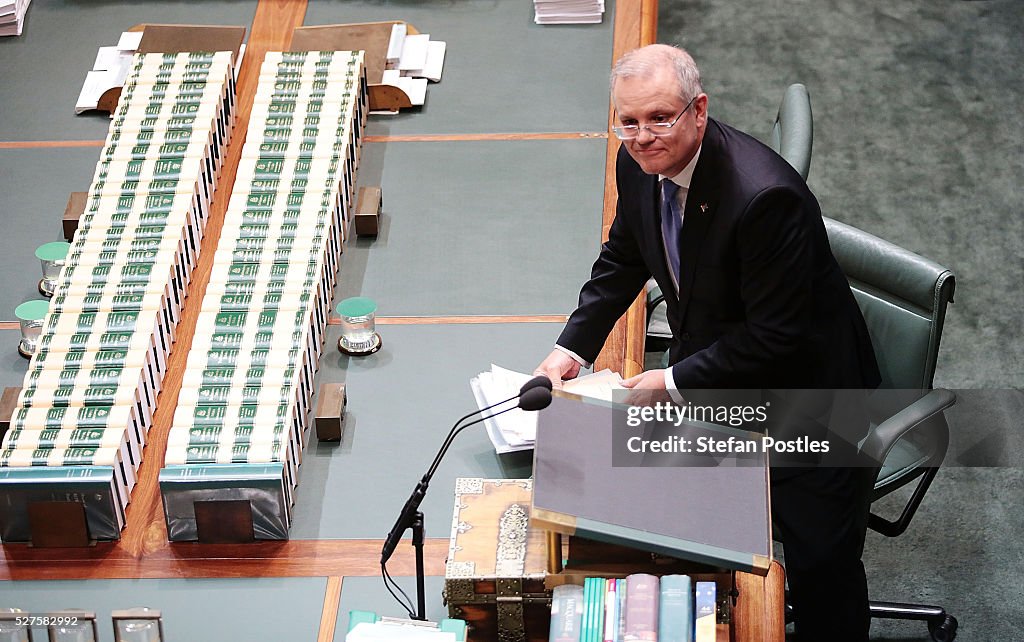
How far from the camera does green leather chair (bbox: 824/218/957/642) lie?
2805 mm

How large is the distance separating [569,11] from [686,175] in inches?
75.0

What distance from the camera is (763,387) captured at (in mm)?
2709

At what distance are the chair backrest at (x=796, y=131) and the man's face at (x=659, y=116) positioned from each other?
2.80 ft

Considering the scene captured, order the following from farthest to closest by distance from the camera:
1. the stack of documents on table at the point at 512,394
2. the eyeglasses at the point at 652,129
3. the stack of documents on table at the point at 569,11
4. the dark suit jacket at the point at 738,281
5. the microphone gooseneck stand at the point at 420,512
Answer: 1. the stack of documents on table at the point at 569,11
2. the stack of documents on table at the point at 512,394
3. the dark suit jacket at the point at 738,281
4. the eyeglasses at the point at 652,129
5. the microphone gooseneck stand at the point at 420,512

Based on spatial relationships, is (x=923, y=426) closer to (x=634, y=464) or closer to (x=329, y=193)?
(x=634, y=464)

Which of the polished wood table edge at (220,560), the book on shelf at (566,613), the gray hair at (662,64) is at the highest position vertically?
the gray hair at (662,64)

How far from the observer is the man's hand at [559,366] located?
279cm

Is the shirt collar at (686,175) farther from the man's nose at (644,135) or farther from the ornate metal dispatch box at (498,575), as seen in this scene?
the ornate metal dispatch box at (498,575)

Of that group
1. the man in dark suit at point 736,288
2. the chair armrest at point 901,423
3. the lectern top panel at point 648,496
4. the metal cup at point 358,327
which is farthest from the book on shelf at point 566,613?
the metal cup at point 358,327

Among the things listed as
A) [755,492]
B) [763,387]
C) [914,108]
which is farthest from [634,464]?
[914,108]

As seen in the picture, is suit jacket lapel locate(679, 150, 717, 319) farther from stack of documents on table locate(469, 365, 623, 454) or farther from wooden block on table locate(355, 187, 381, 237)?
wooden block on table locate(355, 187, 381, 237)

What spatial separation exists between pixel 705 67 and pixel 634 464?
362cm

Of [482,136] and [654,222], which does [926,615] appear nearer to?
[654,222]

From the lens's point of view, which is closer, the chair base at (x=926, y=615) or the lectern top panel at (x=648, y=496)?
the lectern top panel at (x=648, y=496)
